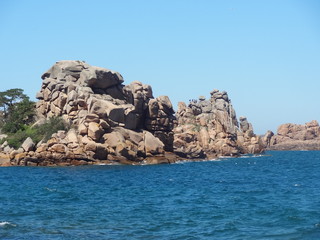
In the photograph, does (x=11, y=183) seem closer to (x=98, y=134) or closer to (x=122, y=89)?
(x=98, y=134)

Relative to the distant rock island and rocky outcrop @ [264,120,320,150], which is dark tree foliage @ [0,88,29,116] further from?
rocky outcrop @ [264,120,320,150]

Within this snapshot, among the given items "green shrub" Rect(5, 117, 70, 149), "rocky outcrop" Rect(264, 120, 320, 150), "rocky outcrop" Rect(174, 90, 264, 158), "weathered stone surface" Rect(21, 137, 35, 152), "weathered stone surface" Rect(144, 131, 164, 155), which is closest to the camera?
"weathered stone surface" Rect(21, 137, 35, 152)

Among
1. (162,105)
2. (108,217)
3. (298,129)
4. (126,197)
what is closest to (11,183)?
(126,197)

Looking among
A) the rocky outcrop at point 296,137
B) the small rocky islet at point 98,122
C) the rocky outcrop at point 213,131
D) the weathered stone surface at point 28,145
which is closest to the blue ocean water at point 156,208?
the small rocky islet at point 98,122

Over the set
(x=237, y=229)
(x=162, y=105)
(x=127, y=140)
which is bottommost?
(x=237, y=229)

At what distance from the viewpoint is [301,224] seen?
26156 mm

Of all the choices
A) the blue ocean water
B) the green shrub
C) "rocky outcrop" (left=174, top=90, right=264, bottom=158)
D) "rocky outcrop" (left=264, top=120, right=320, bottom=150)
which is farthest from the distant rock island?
"rocky outcrop" (left=264, top=120, right=320, bottom=150)

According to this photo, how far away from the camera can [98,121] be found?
227ft

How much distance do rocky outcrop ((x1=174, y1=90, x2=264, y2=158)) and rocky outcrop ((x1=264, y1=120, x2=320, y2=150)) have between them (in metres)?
45.9

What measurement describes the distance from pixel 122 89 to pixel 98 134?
52.8 feet

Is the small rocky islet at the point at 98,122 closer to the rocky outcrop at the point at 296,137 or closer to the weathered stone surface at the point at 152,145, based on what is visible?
the weathered stone surface at the point at 152,145

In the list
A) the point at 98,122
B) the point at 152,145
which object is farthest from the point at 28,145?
the point at 152,145

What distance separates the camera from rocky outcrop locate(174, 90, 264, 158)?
374 ft

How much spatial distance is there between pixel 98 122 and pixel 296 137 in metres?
131
